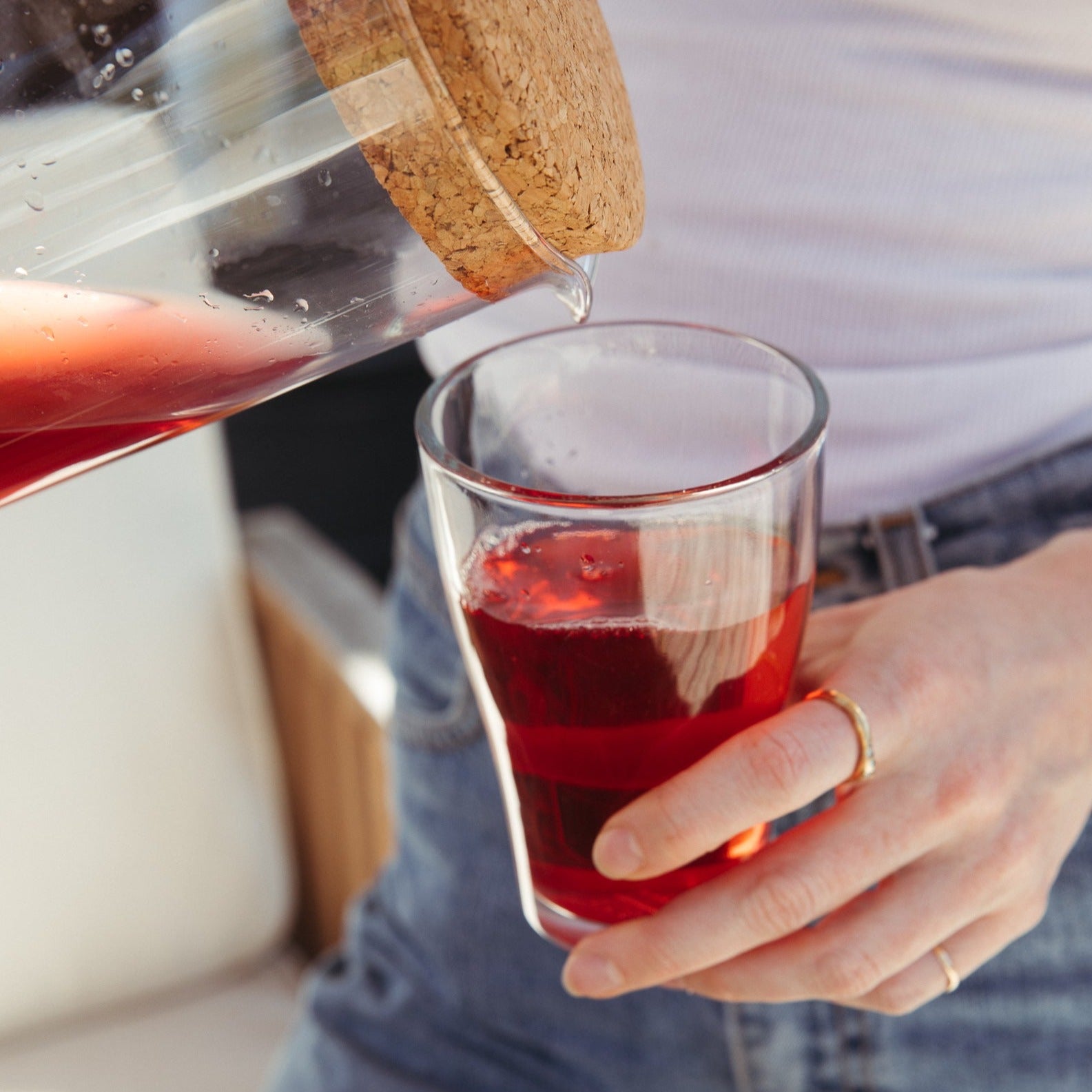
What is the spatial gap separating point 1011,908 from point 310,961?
959 mm

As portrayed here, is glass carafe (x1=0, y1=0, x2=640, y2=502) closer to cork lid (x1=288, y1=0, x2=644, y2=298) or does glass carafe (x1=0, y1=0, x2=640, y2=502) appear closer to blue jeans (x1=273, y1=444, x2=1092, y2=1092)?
cork lid (x1=288, y1=0, x2=644, y2=298)

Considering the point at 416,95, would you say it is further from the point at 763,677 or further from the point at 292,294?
the point at 763,677

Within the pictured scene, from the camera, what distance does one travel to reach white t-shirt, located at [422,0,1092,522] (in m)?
0.56

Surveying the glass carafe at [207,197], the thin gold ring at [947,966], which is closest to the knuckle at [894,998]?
the thin gold ring at [947,966]

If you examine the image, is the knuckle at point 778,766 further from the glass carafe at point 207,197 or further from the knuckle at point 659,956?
the glass carafe at point 207,197

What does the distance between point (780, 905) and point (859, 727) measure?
69 mm

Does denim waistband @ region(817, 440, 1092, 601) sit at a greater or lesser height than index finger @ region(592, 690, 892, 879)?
lesser

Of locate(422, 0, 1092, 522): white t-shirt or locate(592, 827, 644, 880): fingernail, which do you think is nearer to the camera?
locate(592, 827, 644, 880): fingernail

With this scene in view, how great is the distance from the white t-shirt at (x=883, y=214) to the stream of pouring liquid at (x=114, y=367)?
275mm

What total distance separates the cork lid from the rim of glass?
79 mm

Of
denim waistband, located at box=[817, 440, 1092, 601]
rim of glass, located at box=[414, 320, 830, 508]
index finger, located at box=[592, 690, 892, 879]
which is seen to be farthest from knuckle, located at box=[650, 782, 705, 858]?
denim waistband, located at box=[817, 440, 1092, 601]

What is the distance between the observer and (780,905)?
0.46 m

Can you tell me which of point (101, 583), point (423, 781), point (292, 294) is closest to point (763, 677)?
point (292, 294)

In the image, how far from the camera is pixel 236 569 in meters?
1.19
